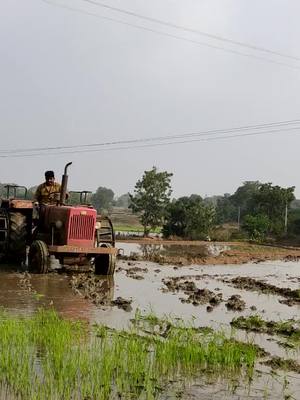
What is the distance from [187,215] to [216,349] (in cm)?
2691

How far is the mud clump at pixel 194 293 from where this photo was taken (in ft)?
32.8

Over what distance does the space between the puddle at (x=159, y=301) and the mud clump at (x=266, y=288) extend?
241 mm

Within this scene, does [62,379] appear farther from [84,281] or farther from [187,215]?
[187,215]

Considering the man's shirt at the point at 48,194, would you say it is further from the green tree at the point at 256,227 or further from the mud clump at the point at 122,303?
the green tree at the point at 256,227

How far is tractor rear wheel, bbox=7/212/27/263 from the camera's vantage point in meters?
12.9

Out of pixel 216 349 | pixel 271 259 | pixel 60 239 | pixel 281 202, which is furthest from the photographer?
pixel 281 202

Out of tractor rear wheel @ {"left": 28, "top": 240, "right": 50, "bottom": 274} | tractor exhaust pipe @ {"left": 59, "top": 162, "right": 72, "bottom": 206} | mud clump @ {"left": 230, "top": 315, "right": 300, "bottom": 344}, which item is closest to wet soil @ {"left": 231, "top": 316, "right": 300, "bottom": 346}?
mud clump @ {"left": 230, "top": 315, "right": 300, "bottom": 344}

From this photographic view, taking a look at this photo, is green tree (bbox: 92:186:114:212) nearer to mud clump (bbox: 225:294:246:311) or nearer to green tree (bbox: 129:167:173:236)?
green tree (bbox: 129:167:173:236)

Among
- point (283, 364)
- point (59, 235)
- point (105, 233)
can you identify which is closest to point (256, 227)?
point (105, 233)

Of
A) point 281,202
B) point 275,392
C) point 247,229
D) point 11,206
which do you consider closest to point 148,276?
point 11,206

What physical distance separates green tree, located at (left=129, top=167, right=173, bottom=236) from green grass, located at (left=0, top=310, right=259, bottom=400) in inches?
1058

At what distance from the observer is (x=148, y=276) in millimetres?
13680

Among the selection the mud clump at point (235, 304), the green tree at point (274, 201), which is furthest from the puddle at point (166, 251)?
the green tree at point (274, 201)

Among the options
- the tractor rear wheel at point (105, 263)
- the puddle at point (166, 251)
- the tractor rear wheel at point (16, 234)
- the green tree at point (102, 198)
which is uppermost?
the green tree at point (102, 198)
